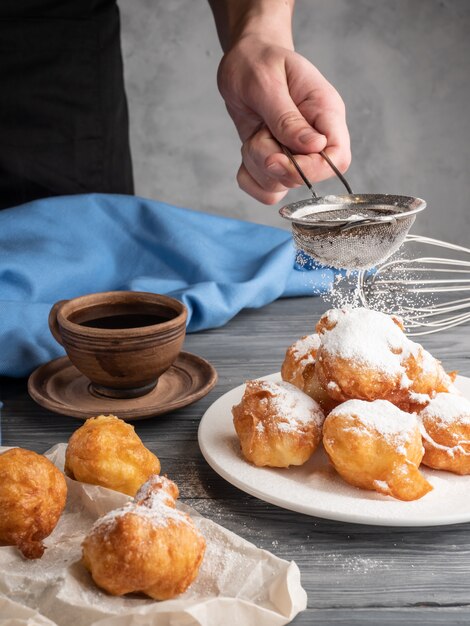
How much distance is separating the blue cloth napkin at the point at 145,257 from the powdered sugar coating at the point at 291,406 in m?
0.64

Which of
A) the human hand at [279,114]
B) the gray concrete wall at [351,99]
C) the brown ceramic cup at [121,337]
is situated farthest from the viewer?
the gray concrete wall at [351,99]

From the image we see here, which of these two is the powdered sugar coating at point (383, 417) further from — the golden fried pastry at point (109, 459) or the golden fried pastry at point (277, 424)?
the golden fried pastry at point (109, 459)

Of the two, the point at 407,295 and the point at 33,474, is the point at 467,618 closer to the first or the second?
the point at 33,474

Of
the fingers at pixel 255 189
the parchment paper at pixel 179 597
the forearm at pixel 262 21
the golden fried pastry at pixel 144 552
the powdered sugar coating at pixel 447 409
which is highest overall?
the forearm at pixel 262 21

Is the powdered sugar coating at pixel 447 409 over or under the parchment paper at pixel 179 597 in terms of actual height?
over

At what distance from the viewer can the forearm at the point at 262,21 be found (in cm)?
182

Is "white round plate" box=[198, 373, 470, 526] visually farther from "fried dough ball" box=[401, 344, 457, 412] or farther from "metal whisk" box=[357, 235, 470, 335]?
"metal whisk" box=[357, 235, 470, 335]

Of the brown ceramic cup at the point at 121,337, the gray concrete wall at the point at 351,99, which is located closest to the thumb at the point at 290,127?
the brown ceramic cup at the point at 121,337

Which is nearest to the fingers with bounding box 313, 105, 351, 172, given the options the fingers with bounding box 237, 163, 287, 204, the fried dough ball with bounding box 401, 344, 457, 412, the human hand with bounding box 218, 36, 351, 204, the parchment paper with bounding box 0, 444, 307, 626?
the human hand with bounding box 218, 36, 351, 204

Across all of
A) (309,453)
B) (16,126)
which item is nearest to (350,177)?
(16,126)

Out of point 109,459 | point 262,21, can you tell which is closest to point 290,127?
point 262,21

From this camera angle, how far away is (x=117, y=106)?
2324 mm

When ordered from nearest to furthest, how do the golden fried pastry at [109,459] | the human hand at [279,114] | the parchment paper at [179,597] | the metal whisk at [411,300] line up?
the parchment paper at [179,597] < the golden fried pastry at [109,459] < the human hand at [279,114] < the metal whisk at [411,300]

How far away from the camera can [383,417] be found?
1.04 metres
